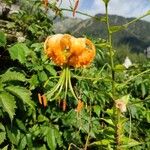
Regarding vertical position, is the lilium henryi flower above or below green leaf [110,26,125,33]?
below

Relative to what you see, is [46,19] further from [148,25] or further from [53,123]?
[148,25]

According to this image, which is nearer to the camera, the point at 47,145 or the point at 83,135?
the point at 47,145

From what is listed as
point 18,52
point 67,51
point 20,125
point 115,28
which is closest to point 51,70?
point 18,52

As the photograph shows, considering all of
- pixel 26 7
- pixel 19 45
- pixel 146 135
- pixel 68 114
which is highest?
pixel 26 7

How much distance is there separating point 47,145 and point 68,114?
8.3 inches

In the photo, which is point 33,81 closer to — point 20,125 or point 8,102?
point 20,125

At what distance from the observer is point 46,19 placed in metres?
3.35

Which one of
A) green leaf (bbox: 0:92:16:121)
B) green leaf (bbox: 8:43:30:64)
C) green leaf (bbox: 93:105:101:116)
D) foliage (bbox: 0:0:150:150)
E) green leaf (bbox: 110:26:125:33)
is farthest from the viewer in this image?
green leaf (bbox: 93:105:101:116)

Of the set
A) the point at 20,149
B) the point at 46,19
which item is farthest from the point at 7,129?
the point at 46,19

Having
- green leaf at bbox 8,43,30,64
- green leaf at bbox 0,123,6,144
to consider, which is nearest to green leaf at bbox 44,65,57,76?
green leaf at bbox 8,43,30,64

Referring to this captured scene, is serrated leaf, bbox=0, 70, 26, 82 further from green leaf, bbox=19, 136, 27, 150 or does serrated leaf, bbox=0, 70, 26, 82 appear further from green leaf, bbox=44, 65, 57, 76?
green leaf, bbox=19, 136, 27, 150

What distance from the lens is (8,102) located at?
2037 millimetres

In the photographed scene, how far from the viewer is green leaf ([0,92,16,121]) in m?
2.02

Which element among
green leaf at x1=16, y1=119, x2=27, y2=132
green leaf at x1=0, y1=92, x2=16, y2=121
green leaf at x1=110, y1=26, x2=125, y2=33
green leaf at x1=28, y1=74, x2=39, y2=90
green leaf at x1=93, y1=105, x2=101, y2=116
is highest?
green leaf at x1=110, y1=26, x2=125, y2=33
